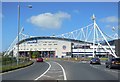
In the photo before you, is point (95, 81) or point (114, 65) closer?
point (95, 81)

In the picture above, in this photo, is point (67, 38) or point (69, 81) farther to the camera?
point (67, 38)

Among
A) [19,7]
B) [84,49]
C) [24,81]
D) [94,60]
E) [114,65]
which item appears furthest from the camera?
[84,49]

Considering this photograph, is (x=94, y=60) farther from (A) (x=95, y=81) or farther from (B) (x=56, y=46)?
(B) (x=56, y=46)

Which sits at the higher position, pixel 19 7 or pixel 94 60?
pixel 19 7

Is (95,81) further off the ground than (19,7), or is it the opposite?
(19,7)

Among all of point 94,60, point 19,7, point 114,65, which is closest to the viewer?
point 114,65

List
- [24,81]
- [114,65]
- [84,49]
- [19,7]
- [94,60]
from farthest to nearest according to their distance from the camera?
[84,49], [94,60], [19,7], [114,65], [24,81]

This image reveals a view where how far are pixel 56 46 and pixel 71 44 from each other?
36.3ft

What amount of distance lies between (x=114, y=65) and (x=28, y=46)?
161613 mm

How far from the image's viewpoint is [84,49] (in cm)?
18888

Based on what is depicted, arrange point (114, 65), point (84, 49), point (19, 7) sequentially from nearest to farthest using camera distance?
point (114, 65) → point (19, 7) → point (84, 49)

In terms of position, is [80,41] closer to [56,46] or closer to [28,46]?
[56,46]

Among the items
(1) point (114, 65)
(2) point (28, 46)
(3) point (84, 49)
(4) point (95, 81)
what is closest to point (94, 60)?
(1) point (114, 65)

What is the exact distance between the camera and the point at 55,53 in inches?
7648
